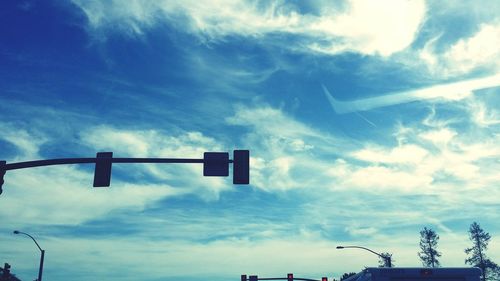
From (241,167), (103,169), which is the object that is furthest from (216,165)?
(103,169)

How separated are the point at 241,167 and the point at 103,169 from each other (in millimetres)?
4090

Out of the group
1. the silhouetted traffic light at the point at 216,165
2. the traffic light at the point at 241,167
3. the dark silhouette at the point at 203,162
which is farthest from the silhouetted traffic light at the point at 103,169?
the traffic light at the point at 241,167

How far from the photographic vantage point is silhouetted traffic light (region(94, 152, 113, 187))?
1177 centimetres

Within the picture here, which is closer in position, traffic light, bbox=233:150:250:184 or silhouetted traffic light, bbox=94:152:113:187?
traffic light, bbox=233:150:250:184

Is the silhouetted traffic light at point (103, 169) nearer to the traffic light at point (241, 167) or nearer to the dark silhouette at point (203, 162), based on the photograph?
the dark silhouette at point (203, 162)

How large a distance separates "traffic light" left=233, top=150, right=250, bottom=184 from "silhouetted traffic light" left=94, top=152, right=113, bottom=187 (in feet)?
12.2

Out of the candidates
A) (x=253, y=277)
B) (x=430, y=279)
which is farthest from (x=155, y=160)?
(x=253, y=277)

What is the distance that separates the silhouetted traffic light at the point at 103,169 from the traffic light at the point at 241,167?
12.2 feet

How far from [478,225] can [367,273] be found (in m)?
90.5

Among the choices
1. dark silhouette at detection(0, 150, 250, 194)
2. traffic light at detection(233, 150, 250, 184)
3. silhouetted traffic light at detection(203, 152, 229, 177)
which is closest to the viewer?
traffic light at detection(233, 150, 250, 184)

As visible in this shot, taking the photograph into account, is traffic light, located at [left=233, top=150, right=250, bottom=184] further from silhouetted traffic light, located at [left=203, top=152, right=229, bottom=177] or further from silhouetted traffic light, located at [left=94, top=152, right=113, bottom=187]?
silhouetted traffic light, located at [left=94, top=152, right=113, bottom=187]

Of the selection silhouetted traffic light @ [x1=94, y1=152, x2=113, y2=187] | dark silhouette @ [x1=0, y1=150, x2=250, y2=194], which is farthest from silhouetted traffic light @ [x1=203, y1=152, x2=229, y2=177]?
silhouetted traffic light @ [x1=94, y1=152, x2=113, y2=187]

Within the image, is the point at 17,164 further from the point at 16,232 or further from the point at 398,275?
the point at 16,232

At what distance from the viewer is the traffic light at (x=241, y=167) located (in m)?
11.5
